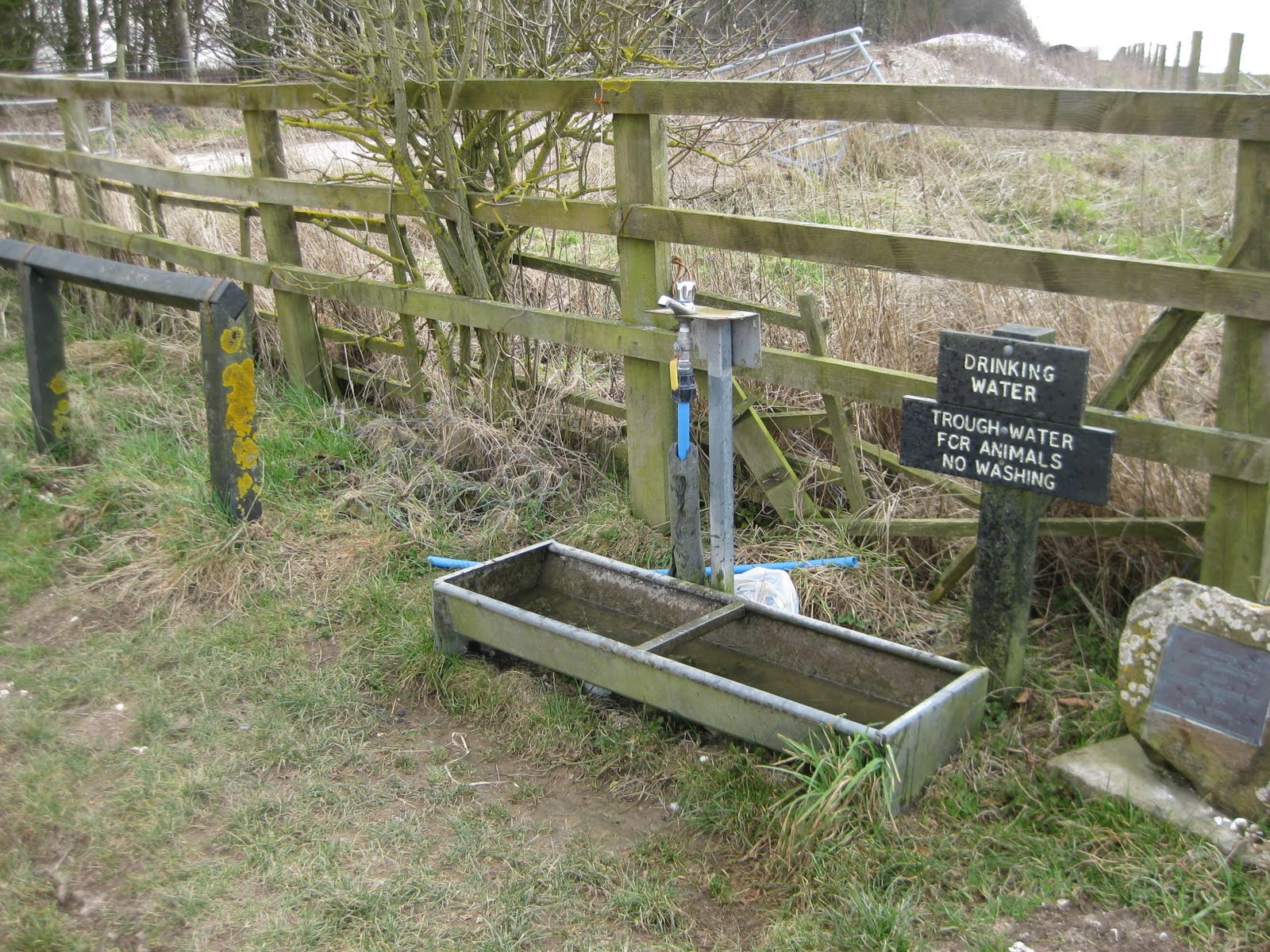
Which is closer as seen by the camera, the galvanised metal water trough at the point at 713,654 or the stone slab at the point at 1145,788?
the stone slab at the point at 1145,788

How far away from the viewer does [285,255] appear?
658cm

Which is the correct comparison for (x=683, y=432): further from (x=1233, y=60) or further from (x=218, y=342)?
(x=1233, y=60)

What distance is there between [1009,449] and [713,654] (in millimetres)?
1236

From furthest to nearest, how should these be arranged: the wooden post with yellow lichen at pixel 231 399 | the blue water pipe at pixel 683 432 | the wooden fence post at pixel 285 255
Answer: the wooden fence post at pixel 285 255 < the wooden post with yellow lichen at pixel 231 399 < the blue water pipe at pixel 683 432

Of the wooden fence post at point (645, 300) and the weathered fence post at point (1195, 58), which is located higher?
the weathered fence post at point (1195, 58)

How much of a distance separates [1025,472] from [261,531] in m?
3.23

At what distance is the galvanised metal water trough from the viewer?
334 cm

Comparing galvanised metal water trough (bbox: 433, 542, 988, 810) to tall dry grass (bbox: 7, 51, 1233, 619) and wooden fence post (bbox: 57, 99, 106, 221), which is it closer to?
tall dry grass (bbox: 7, 51, 1233, 619)

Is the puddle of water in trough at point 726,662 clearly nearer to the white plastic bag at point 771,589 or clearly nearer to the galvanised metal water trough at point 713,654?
the galvanised metal water trough at point 713,654

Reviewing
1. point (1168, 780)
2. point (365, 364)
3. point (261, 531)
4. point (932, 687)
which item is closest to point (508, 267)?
point (365, 364)

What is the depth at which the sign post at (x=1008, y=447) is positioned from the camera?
3.26 metres

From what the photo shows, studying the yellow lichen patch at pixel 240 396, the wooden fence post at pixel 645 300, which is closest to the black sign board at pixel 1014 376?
the wooden fence post at pixel 645 300

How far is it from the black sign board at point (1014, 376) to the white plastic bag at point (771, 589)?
1017 mm

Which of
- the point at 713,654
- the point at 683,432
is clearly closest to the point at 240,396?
the point at 683,432
